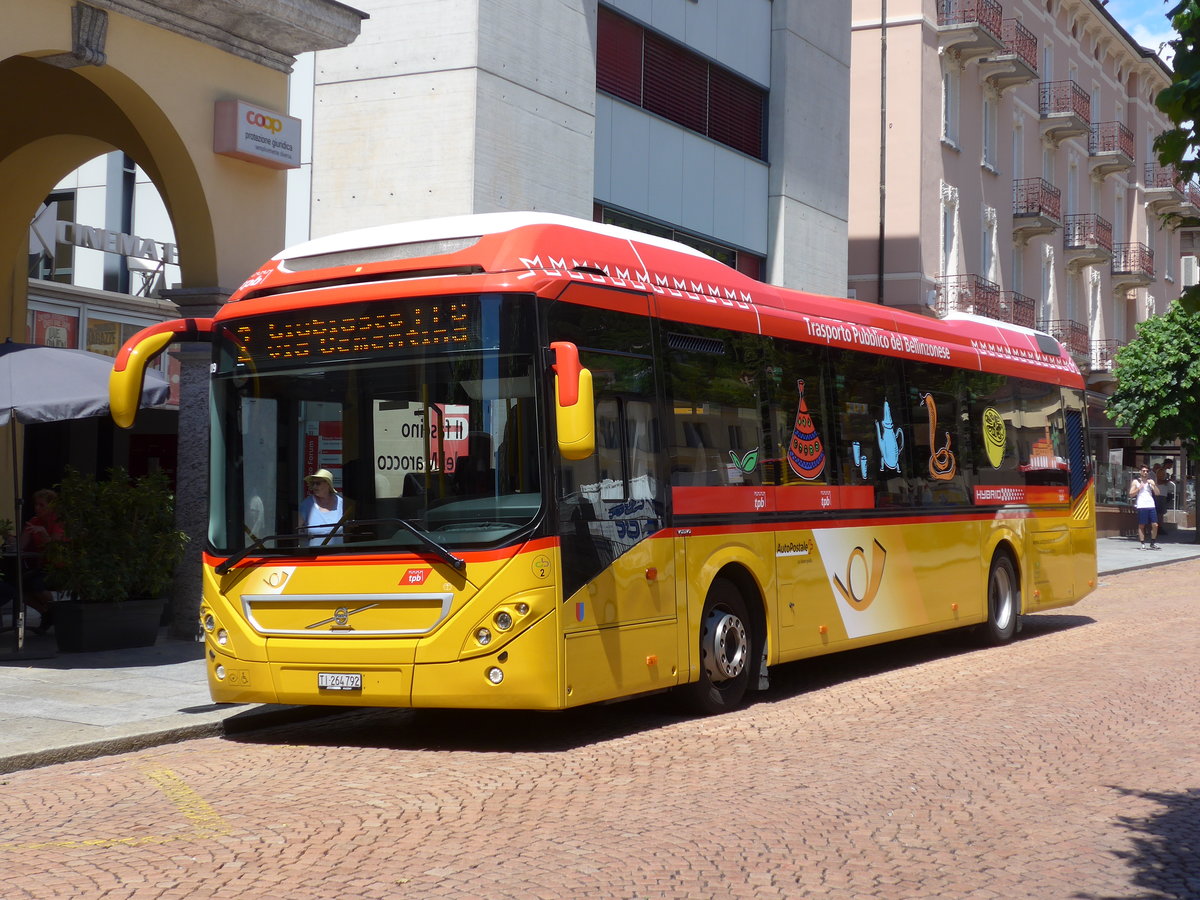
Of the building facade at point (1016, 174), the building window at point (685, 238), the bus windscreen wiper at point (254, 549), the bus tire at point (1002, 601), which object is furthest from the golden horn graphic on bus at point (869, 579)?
the building facade at point (1016, 174)

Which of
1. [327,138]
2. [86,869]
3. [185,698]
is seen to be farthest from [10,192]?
[86,869]

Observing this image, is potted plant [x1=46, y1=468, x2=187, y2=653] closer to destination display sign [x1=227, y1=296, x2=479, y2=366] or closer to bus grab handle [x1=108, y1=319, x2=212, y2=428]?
bus grab handle [x1=108, y1=319, x2=212, y2=428]

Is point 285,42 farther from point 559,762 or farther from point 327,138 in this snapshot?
point 559,762

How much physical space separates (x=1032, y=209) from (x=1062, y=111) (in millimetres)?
4984

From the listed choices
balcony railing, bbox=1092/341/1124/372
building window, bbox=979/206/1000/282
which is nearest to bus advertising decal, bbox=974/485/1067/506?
building window, bbox=979/206/1000/282

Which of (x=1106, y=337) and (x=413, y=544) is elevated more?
(x=1106, y=337)

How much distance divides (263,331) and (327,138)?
11.5 meters

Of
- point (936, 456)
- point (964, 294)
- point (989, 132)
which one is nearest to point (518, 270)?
point (936, 456)

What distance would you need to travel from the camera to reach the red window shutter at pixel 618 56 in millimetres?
21609

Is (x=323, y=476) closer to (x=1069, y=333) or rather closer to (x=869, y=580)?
(x=869, y=580)

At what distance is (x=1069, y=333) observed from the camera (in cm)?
4647

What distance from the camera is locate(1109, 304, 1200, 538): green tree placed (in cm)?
3866

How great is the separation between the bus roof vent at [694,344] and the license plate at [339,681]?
3016 millimetres

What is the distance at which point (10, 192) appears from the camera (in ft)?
54.2
